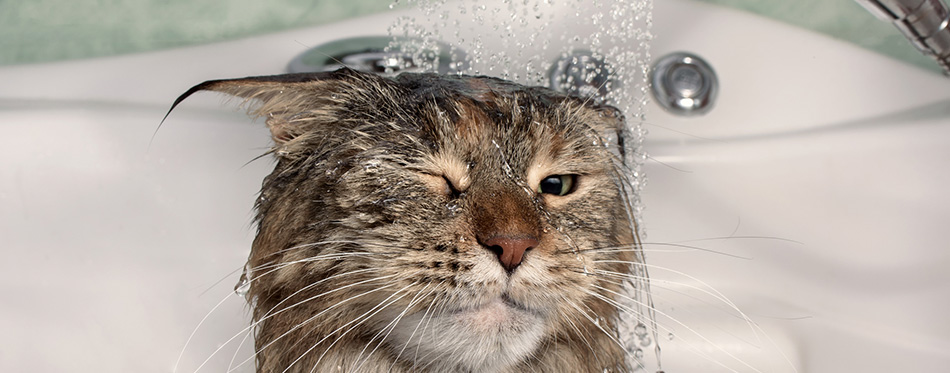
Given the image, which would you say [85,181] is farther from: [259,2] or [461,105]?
[461,105]

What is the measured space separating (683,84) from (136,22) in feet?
4.91

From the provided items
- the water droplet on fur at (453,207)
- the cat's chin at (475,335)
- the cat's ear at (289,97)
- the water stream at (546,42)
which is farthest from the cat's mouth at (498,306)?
the water stream at (546,42)

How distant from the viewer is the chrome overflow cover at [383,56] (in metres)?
1.87

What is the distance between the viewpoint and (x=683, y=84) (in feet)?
7.20

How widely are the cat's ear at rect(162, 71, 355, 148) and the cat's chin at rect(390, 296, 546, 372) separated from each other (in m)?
0.42

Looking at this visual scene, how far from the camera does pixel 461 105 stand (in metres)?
1.30

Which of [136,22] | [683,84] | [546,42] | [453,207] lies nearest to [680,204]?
[683,84]

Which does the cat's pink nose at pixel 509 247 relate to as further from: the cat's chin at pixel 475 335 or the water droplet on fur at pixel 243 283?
the water droplet on fur at pixel 243 283

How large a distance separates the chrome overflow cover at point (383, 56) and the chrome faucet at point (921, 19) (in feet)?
3.12

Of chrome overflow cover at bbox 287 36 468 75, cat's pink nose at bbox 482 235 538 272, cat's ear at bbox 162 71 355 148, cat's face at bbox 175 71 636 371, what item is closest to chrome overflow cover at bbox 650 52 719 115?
chrome overflow cover at bbox 287 36 468 75

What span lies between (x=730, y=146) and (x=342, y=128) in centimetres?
137

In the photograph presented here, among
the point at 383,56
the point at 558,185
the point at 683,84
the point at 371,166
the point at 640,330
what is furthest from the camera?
the point at 683,84

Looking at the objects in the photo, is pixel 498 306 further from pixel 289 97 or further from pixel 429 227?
pixel 289 97

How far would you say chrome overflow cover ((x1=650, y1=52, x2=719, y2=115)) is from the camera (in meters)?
2.20
